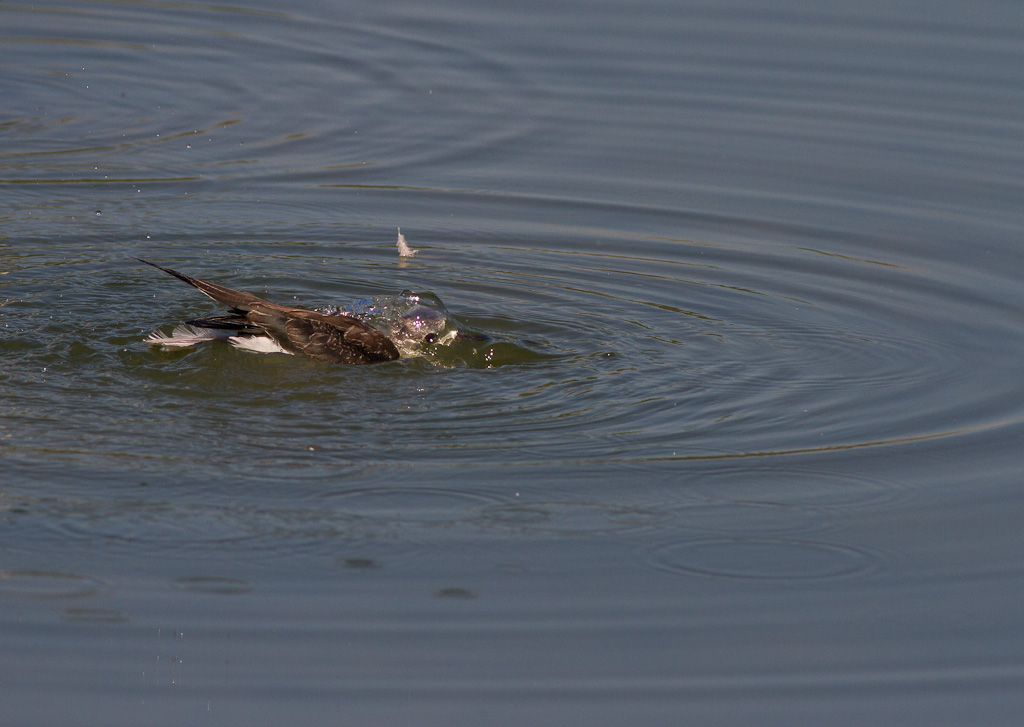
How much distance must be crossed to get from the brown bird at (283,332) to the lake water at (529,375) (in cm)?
12

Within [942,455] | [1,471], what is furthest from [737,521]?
[1,471]

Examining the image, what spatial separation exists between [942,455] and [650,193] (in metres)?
4.64

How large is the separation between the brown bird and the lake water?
4.7 inches

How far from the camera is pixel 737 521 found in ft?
21.3

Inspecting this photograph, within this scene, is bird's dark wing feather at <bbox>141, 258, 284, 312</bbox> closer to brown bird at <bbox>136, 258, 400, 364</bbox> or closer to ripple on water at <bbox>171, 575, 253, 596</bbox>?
brown bird at <bbox>136, 258, 400, 364</bbox>

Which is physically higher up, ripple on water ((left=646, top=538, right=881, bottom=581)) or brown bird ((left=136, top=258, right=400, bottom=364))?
brown bird ((left=136, top=258, right=400, bottom=364))

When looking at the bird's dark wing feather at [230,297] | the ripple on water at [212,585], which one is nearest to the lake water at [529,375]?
the ripple on water at [212,585]

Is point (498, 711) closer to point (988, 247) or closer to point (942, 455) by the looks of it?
point (942, 455)

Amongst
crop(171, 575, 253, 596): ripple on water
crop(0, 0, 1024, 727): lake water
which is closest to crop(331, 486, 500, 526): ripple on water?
crop(0, 0, 1024, 727): lake water

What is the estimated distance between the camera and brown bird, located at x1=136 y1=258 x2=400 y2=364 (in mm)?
8352

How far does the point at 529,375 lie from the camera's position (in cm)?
833

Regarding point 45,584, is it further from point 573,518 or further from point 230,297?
point 230,297

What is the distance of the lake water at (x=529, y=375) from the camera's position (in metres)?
5.33

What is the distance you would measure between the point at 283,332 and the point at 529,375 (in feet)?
4.78
